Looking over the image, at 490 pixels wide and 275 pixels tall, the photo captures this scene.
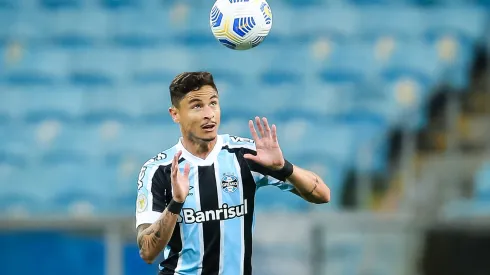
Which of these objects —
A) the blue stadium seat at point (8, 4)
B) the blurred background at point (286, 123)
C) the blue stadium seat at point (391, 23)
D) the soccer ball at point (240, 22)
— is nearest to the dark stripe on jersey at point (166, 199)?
the soccer ball at point (240, 22)

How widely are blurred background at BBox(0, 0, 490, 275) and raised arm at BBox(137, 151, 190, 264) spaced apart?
3839 millimetres

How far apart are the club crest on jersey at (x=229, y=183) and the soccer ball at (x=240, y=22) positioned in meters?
0.73

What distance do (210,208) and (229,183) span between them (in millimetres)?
161

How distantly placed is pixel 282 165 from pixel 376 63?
627cm

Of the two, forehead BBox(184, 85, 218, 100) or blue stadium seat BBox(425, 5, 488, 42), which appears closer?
forehead BBox(184, 85, 218, 100)

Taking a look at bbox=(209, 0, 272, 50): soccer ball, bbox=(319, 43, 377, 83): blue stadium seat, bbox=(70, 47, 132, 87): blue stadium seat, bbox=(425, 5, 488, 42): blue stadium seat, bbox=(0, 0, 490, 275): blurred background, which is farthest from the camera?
bbox=(70, 47, 132, 87): blue stadium seat

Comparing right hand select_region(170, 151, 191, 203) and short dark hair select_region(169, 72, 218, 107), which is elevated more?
short dark hair select_region(169, 72, 218, 107)

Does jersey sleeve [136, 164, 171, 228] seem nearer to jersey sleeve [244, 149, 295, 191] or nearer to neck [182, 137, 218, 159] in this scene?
neck [182, 137, 218, 159]

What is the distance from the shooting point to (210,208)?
4.65 meters

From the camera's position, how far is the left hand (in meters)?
4.55

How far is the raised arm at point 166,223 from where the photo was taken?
4.29 m

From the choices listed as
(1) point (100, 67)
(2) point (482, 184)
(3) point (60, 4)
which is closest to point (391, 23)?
(2) point (482, 184)

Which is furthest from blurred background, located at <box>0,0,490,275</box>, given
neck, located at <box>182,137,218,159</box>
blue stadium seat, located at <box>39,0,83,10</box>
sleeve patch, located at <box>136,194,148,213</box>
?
sleeve patch, located at <box>136,194,148,213</box>

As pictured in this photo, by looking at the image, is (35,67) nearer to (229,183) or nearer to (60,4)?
(60,4)
